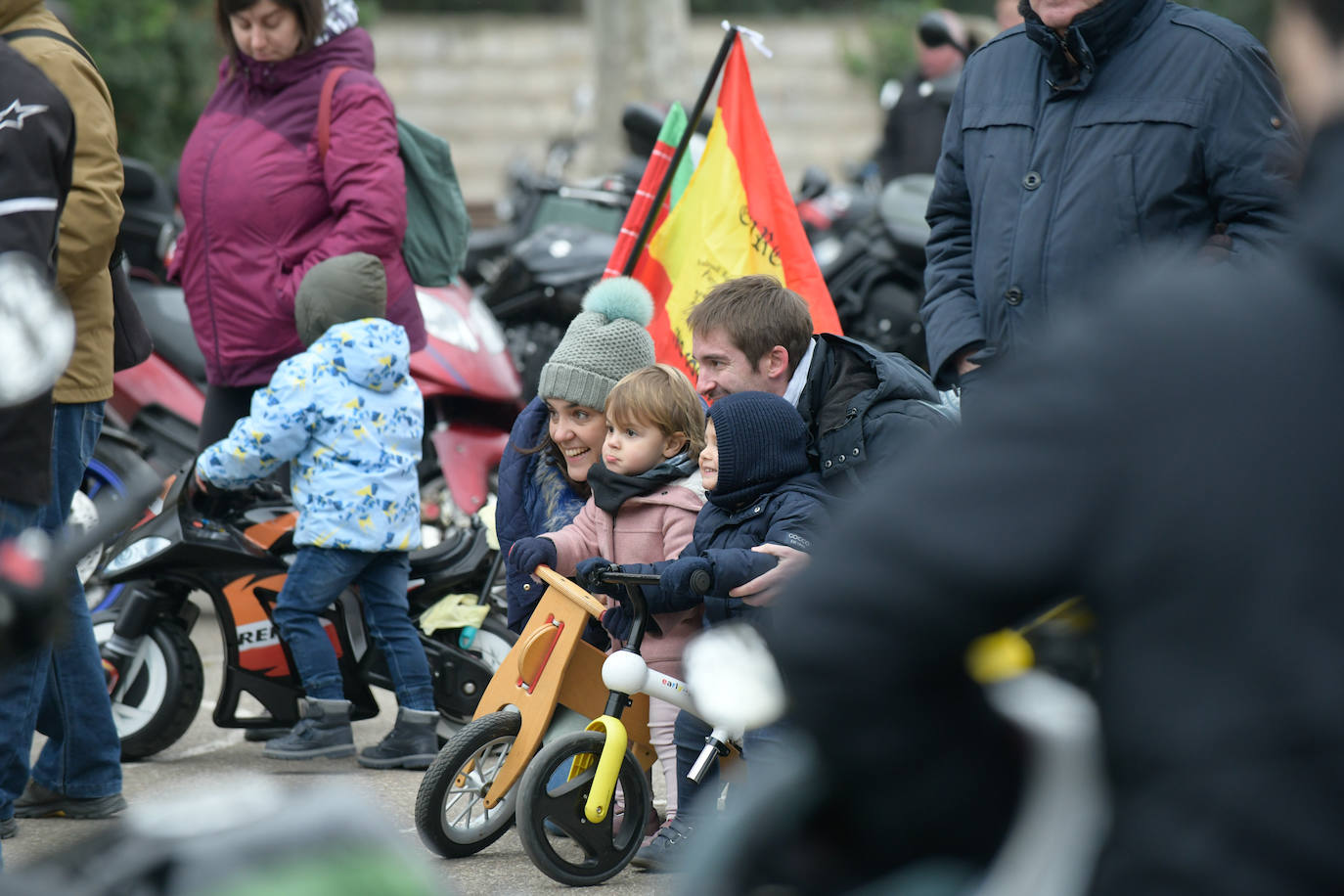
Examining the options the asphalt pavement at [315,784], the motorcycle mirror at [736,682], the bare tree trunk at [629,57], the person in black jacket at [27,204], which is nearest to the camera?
the motorcycle mirror at [736,682]

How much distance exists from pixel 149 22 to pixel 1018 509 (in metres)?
14.6

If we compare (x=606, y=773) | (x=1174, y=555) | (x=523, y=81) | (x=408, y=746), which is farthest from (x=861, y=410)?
(x=523, y=81)

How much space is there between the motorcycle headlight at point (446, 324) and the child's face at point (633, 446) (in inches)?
103

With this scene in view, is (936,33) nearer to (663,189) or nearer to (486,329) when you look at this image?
(486,329)

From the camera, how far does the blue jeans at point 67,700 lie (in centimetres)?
383

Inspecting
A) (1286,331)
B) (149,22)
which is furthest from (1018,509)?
(149,22)

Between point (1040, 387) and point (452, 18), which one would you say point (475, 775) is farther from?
point (452, 18)

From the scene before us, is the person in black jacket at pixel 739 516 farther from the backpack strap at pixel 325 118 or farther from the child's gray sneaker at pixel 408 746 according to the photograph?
the backpack strap at pixel 325 118

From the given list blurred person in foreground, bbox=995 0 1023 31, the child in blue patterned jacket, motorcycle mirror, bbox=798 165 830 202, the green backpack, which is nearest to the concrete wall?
motorcycle mirror, bbox=798 165 830 202

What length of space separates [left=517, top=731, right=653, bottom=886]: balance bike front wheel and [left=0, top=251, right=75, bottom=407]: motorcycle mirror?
2.05m

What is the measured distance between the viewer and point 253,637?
16.3ft

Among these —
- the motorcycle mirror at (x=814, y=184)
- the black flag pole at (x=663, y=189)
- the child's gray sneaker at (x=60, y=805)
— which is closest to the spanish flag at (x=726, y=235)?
the black flag pole at (x=663, y=189)

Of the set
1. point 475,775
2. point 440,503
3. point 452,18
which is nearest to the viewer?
point 475,775

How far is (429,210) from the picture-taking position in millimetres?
5566
